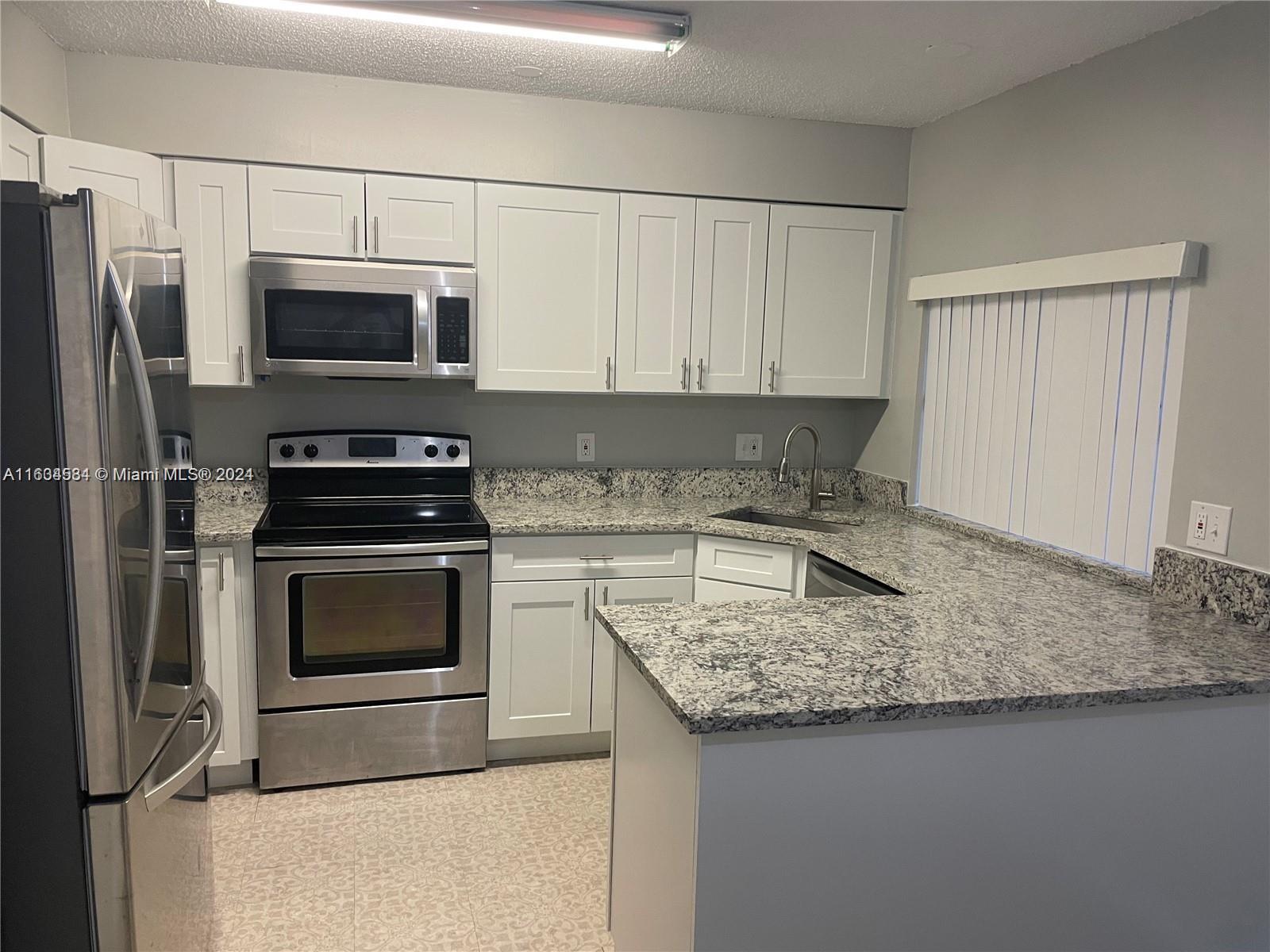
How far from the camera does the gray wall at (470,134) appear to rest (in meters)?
2.77

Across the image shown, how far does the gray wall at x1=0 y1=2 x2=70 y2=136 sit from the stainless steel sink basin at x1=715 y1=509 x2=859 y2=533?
2450mm

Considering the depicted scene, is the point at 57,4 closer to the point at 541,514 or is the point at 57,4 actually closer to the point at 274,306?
the point at 274,306

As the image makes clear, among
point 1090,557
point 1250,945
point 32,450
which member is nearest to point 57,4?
point 32,450

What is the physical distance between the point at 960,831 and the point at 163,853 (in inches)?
60.5

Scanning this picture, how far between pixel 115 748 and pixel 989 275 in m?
2.71

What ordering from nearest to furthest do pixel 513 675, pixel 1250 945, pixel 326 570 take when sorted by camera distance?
pixel 1250 945
pixel 326 570
pixel 513 675

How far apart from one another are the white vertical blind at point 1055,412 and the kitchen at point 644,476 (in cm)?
2

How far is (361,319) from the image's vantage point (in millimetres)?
2943

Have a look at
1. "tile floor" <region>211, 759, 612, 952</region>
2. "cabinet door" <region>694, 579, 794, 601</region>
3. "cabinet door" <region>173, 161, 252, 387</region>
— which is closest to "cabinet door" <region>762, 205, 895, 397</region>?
"cabinet door" <region>694, 579, 794, 601</region>

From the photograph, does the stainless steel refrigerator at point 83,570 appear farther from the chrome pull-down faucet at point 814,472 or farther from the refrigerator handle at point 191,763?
the chrome pull-down faucet at point 814,472

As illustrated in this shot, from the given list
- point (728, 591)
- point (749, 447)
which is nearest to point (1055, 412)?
point (728, 591)

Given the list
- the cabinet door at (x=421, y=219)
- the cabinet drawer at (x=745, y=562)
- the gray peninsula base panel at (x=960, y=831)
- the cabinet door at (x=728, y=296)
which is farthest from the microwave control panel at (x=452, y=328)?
the gray peninsula base panel at (x=960, y=831)

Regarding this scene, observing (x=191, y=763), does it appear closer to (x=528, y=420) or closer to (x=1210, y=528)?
(x=528, y=420)

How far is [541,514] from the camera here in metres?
3.13
